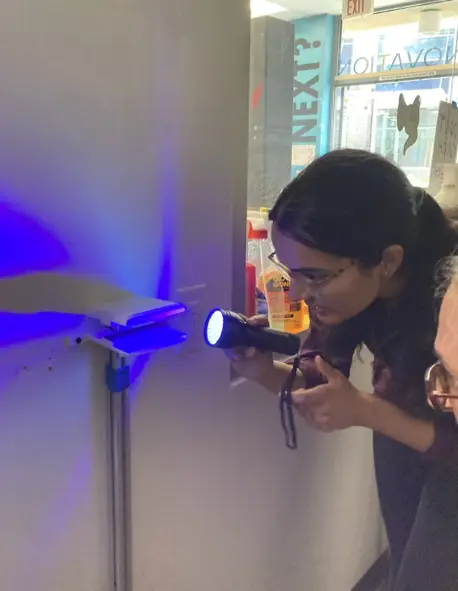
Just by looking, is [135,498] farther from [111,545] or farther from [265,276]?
Answer: [265,276]

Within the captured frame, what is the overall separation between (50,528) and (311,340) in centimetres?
60

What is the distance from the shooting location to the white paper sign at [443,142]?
147 centimetres

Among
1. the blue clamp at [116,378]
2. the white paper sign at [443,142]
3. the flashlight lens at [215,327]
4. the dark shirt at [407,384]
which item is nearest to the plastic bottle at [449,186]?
the white paper sign at [443,142]

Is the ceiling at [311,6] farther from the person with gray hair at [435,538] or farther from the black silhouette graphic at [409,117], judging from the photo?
the person with gray hair at [435,538]

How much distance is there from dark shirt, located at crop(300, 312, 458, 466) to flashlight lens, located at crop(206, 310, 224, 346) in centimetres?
25

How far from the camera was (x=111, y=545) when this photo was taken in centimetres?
96

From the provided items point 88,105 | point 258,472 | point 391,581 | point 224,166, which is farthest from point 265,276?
point 391,581

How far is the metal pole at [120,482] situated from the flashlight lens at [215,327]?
15 cm

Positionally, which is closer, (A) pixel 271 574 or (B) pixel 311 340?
(B) pixel 311 340

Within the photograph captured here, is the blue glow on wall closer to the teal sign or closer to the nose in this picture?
the nose

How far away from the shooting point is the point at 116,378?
0.88 metres

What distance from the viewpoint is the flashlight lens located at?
93 centimetres

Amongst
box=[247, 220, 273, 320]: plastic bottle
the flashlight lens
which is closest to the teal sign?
box=[247, 220, 273, 320]: plastic bottle

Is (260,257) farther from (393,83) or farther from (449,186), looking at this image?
(393,83)
